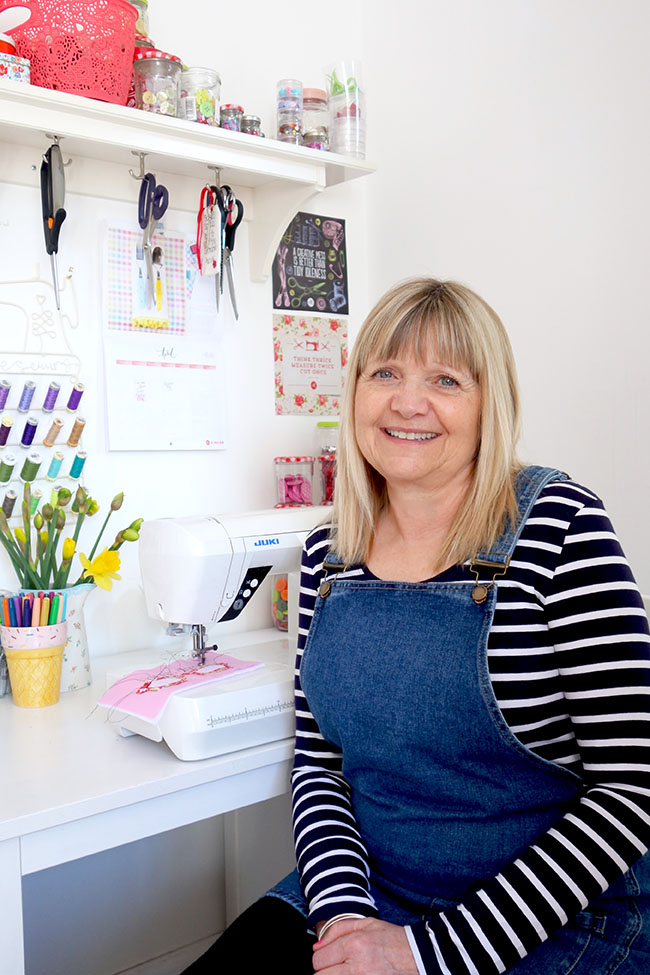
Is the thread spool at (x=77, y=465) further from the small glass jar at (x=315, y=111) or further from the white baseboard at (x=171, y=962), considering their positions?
the white baseboard at (x=171, y=962)

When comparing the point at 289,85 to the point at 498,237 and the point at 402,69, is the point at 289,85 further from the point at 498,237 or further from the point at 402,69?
the point at 498,237

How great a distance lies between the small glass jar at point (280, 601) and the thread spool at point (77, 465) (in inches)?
17.7

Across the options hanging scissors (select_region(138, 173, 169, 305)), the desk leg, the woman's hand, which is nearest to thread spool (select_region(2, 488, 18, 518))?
hanging scissors (select_region(138, 173, 169, 305))

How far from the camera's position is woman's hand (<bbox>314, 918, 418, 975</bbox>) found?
96 centimetres

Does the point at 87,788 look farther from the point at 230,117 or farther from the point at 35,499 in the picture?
the point at 230,117

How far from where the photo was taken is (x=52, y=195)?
1.46 meters

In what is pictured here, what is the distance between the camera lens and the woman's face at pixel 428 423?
1.14 m

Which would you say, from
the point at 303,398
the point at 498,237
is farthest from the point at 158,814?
the point at 498,237

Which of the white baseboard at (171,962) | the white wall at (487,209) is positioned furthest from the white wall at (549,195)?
the white baseboard at (171,962)

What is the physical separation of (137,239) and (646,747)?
1.24 m

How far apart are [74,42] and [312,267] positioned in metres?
0.72

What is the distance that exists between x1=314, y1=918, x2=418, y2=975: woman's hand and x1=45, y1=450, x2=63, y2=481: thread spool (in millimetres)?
898

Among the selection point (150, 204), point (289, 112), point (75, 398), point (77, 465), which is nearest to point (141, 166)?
point (150, 204)

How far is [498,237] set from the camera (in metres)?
1.72
